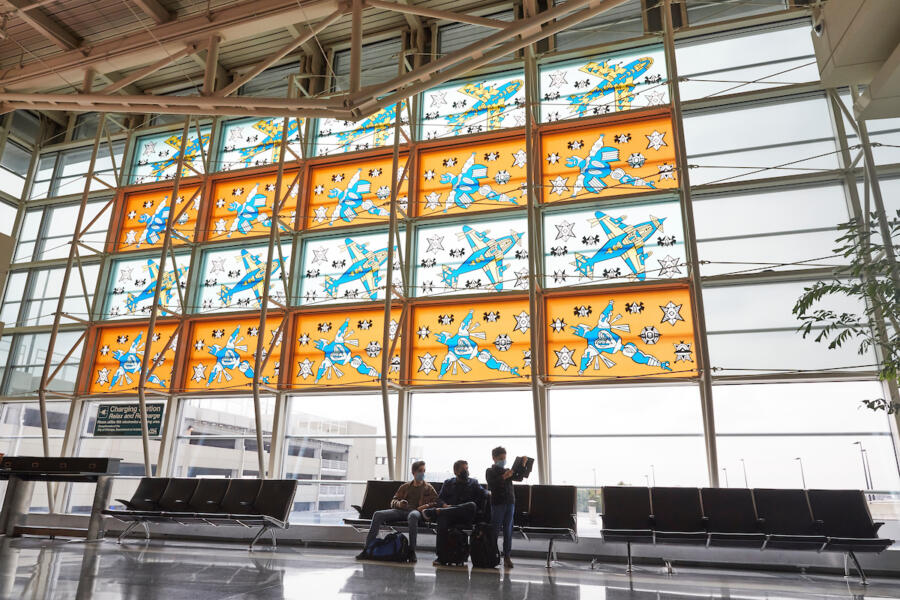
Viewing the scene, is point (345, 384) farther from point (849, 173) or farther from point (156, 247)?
point (849, 173)

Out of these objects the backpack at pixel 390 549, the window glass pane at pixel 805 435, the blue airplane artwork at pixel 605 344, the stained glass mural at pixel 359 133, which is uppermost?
the stained glass mural at pixel 359 133

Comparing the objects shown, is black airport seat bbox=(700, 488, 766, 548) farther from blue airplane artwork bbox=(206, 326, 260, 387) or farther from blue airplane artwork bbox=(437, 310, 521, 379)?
blue airplane artwork bbox=(206, 326, 260, 387)

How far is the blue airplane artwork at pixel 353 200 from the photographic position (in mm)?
11922

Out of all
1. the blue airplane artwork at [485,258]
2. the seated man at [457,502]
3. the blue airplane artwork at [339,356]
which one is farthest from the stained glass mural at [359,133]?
the seated man at [457,502]

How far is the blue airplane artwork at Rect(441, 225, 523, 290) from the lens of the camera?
1086cm

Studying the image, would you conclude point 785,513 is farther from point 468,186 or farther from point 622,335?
point 468,186

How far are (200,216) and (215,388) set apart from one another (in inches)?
148

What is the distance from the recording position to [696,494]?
7598mm

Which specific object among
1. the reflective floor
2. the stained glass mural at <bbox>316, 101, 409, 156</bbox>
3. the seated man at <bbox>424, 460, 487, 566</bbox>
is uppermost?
the stained glass mural at <bbox>316, 101, 409, 156</bbox>

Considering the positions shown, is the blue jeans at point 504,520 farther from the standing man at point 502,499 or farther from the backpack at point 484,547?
the backpack at point 484,547

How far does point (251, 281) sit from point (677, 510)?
344 inches

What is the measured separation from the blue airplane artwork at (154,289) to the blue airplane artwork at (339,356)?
3732mm

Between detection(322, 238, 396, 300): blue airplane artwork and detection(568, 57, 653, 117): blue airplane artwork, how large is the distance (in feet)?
14.7

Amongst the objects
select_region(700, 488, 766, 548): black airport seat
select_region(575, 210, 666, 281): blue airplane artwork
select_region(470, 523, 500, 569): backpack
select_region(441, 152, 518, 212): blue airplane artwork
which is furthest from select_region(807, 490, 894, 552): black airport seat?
select_region(441, 152, 518, 212): blue airplane artwork
